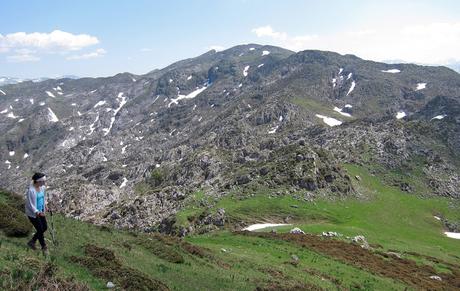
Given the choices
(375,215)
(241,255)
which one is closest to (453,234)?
(375,215)

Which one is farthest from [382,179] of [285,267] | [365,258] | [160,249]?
[160,249]

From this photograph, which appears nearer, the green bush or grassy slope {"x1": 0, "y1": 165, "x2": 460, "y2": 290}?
grassy slope {"x1": 0, "y1": 165, "x2": 460, "y2": 290}

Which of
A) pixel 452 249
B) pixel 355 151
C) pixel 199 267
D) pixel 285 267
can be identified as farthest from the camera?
pixel 355 151

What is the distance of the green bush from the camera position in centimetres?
2470

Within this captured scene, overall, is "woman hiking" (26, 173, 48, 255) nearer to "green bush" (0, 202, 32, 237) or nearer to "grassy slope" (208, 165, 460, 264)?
"green bush" (0, 202, 32, 237)

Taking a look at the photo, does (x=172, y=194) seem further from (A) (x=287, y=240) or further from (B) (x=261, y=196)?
(A) (x=287, y=240)

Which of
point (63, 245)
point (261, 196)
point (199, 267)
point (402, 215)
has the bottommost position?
point (402, 215)

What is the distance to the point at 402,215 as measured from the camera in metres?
107

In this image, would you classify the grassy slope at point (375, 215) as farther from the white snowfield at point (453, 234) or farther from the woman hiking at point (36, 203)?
the woman hiking at point (36, 203)

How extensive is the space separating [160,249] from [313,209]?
67.5 metres

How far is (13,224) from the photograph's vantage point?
25016 millimetres

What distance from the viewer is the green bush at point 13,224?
2470 cm

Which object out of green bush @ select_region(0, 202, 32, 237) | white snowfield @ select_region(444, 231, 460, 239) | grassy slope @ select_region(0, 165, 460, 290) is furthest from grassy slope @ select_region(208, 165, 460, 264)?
green bush @ select_region(0, 202, 32, 237)

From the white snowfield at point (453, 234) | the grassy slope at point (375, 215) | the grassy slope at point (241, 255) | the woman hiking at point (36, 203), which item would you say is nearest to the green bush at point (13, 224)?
the grassy slope at point (241, 255)
